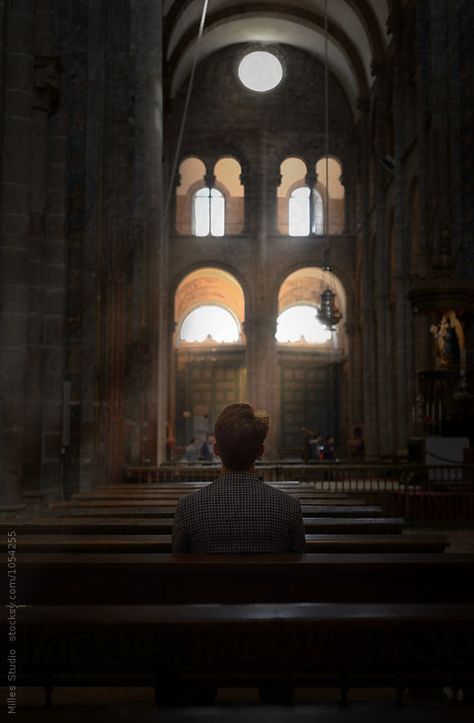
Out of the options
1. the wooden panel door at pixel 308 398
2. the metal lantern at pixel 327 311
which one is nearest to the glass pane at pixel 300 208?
the wooden panel door at pixel 308 398

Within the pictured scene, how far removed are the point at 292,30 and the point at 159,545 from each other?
3099 cm

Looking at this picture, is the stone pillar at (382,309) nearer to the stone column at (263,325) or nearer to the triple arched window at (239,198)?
the stone column at (263,325)

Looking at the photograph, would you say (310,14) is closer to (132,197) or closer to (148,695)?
(132,197)

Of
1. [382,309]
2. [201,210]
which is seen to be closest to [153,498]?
[382,309]

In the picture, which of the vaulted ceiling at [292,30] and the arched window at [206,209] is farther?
the arched window at [206,209]

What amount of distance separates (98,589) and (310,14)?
30750 millimetres

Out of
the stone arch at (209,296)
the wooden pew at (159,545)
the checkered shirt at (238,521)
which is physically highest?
the stone arch at (209,296)

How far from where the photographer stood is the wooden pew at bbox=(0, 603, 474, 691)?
6.98ft

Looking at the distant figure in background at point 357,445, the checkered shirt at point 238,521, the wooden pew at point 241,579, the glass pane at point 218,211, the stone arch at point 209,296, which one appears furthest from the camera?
the stone arch at point 209,296

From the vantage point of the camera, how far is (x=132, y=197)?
17.5 metres

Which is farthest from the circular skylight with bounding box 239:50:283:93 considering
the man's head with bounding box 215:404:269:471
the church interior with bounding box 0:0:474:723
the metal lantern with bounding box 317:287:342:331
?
the man's head with bounding box 215:404:269:471

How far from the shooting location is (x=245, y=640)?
7.08 feet

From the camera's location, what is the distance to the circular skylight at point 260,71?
32.7 metres

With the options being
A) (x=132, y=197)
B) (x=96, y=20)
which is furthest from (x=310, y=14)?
(x=96, y=20)
